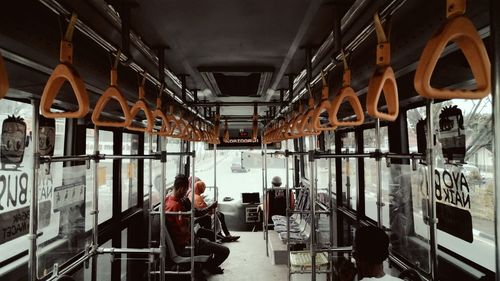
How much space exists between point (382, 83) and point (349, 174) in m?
3.99

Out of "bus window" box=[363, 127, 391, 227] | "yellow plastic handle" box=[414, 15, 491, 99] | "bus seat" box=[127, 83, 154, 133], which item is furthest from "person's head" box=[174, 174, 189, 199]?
"yellow plastic handle" box=[414, 15, 491, 99]

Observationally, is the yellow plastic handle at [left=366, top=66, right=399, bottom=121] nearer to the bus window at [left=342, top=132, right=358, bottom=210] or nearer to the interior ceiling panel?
the interior ceiling panel

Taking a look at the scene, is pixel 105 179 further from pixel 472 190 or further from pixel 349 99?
pixel 472 190

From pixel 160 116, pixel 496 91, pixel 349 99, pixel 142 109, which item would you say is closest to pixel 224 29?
pixel 160 116

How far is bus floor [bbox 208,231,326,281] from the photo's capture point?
5832 mm

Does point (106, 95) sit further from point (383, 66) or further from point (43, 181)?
point (43, 181)

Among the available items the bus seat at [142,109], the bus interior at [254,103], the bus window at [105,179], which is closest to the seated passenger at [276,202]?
the bus interior at [254,103]

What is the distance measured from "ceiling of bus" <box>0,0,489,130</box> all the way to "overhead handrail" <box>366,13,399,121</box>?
19cm

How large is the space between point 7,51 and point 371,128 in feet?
12.0

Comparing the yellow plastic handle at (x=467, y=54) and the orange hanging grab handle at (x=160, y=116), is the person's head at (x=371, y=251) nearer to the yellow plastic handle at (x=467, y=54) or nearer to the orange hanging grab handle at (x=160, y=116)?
the yellow plastic handle at (x=467, y=54)

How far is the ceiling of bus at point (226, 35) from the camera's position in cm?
188

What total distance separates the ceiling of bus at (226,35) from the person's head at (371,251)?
1.14 metres

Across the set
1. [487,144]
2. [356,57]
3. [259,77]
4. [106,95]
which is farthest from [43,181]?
[487,144]

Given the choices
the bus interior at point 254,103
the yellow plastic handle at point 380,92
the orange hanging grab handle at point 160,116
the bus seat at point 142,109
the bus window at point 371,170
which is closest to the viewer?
the yellow plastic handle at point 380,92
